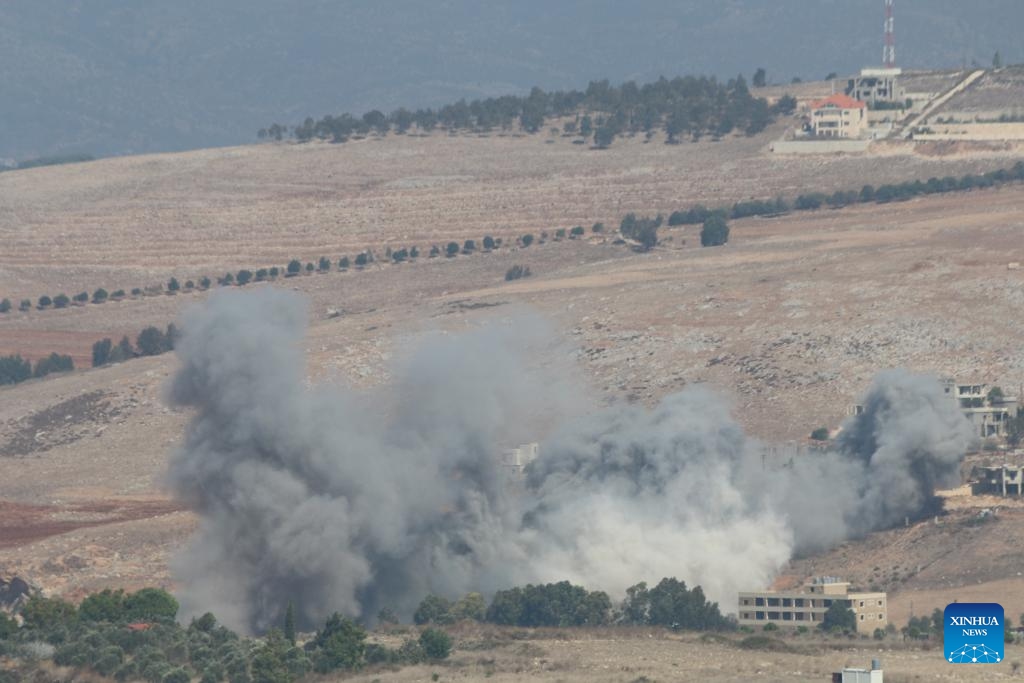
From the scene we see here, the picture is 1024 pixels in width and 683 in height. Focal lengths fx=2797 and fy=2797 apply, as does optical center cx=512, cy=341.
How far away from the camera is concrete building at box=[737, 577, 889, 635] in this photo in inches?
4063

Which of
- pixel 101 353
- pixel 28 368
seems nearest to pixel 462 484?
pixel 101 353

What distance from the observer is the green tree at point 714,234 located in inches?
7328

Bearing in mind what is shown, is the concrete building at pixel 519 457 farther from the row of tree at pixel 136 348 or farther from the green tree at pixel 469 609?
the row of tree at pixel 136 348

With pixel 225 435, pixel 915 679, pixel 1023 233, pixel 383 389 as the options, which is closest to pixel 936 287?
pixel 1023 233

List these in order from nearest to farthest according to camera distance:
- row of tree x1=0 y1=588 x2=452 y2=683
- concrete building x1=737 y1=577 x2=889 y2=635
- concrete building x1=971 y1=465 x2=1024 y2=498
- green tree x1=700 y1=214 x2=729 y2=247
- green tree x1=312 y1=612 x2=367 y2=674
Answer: row of tree x1=0 y1=588 x2=452 y2=683
green tree x1=312 y1=612 x2=367 y2=674
concrete building x1=737 y1=577 x2=889 y2=635
concrete building x1=971 y1=465 x2=1024 y2=498
green tree x1=700 y1=214 x2=729 y2=247

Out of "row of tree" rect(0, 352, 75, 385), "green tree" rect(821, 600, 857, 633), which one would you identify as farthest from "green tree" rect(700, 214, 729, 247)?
"green tree" rect(821, 600, 857, 633)

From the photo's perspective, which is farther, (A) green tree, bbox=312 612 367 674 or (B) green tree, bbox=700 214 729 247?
(B) green tree, bbox=700 214 729 247

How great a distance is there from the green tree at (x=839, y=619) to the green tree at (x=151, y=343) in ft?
261

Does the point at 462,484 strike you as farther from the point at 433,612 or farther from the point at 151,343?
the point at 151,343

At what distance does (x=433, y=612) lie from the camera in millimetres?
102938

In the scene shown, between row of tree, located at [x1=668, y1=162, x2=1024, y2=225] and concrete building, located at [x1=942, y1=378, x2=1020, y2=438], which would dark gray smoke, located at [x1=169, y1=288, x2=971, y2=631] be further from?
row of tree, located at [x1=668, y1=162, x2=1024, y2=225]

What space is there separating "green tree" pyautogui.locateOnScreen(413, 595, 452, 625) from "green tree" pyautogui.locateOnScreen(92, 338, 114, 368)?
244ft

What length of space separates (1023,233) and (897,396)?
4874 centimetres

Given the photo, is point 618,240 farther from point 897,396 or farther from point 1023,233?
point 897,396
